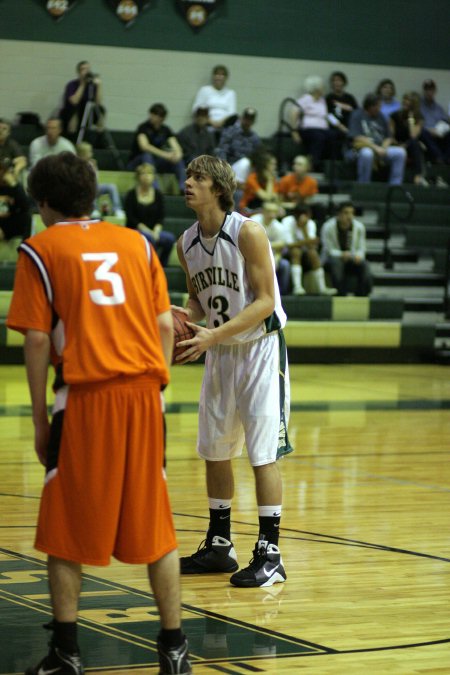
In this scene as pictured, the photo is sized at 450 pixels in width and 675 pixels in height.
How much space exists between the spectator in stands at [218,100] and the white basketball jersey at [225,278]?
40.8 ft

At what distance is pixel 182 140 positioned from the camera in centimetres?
1652

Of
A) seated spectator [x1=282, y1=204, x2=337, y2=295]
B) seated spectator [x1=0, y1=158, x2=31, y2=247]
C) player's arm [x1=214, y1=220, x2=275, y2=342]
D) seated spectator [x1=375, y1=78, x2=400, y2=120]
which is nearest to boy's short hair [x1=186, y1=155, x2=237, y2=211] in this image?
player's arm [x1=214, y1=220, x2=275, y2=342]

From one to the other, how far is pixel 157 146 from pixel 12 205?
3.23m

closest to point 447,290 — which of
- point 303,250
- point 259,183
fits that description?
point 303,250

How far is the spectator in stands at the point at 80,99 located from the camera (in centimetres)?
1605

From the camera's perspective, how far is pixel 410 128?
1819 cm

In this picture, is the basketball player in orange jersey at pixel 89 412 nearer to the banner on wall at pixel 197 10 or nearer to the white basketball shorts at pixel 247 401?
the white basketball shorts at pixel 247 401

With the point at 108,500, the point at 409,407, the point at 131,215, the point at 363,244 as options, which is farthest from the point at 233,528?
the point at 363,244

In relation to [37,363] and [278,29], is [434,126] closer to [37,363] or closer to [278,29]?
[278,29]

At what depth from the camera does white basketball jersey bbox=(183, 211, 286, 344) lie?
4.96 m

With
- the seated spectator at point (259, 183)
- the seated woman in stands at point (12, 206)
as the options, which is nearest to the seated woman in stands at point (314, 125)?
the seated spectator at point (259, 183)

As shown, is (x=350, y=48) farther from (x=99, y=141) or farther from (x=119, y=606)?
(x=119, y=606)

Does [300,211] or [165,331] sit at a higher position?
[300,211]

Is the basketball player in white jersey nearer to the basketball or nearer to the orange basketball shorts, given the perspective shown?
the basketball
